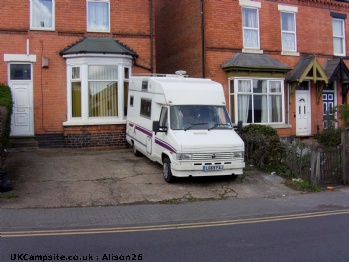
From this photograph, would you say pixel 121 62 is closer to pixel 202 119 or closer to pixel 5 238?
pixel 202 119

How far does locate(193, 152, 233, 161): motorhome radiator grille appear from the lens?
10.2m

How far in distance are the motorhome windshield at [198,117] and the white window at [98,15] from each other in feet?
23.7

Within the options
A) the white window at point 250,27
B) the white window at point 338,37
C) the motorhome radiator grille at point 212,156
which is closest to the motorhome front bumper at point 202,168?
the motorhome radiator grille at point 212,156

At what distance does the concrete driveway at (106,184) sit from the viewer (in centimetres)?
937

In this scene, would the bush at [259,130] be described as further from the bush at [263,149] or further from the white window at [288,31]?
the white window at [288,31]

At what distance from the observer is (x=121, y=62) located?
16047mm

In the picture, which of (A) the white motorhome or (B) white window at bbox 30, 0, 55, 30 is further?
(B) white window at bbox 30, 0, 55, 30

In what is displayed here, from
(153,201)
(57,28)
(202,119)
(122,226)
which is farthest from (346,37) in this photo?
(122,226)

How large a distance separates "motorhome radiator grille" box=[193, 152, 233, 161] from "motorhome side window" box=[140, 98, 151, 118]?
9.22 ft

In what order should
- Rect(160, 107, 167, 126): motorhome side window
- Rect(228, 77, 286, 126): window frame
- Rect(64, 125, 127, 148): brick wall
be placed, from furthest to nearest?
Rect(228, 77, 286, 126): window frame → Rect(64, 125, 127, 148): brick wall → Rect(160, 107, 167, 126): motorhome side window

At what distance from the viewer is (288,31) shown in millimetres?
19328

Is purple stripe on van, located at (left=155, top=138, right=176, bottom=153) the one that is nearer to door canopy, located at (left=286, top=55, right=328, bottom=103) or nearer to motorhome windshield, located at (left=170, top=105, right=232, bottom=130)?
motorhome windshield, located at (left=170, top=105, right=232, bottom=130)

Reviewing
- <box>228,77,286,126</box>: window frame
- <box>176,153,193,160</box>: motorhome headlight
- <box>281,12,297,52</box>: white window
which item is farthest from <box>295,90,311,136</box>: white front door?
<box>176,153,193,160</box>: motorhome headlight

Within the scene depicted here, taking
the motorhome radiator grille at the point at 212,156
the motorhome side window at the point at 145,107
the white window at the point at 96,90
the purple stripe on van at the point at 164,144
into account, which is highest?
the white window at the point at 96,90
